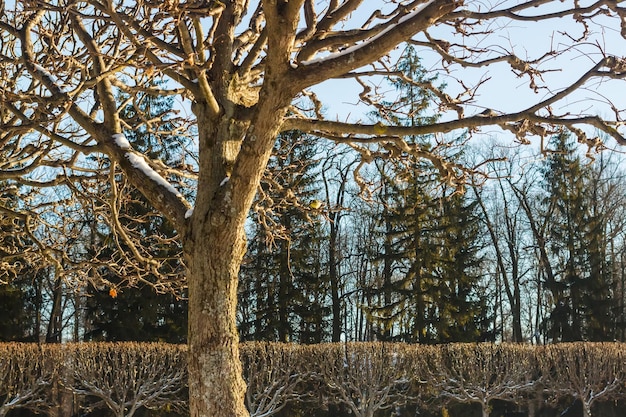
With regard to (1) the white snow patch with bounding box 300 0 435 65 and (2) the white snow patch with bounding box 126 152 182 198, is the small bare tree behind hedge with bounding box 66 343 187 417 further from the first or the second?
(1) the white snow patch with bounding box 300 0 435 65

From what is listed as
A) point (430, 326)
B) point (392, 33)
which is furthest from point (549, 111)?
point (430, 326)

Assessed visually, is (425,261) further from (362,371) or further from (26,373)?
(26,373)

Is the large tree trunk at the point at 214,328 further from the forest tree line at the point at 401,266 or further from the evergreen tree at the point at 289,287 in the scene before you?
the evergreen tree at the point at 289,287

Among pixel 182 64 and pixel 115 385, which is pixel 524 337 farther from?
pixel 182 64

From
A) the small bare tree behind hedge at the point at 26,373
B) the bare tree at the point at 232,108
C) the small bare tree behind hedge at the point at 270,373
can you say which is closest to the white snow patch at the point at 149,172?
the bare tree at the point at 232,108

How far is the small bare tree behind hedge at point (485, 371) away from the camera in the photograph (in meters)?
18.2

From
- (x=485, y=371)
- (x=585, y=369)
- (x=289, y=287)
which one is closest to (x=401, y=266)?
(x=289, y=287)

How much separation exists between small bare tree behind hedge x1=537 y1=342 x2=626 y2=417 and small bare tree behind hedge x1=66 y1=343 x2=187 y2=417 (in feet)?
32.7

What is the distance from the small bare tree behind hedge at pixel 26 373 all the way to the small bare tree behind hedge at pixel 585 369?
1291 centimetres

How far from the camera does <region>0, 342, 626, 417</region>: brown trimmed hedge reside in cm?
1688

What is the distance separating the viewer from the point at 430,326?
2242cm

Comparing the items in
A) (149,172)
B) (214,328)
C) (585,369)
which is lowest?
(585,369)

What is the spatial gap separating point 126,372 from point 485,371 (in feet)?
31.0

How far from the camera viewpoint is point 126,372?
17.0m
